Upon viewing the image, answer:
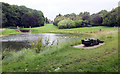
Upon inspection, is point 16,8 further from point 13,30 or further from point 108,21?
point 108,21

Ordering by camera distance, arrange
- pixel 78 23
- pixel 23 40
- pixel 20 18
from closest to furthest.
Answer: pixel 23 40
pixel 78 23
pixel 20 18

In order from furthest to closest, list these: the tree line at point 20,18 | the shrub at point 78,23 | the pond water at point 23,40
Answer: the tree line at point 20,18, the shrub at point 78,23, the pond water at point 23,40

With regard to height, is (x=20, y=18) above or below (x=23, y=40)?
above

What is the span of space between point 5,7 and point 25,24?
9049 mm

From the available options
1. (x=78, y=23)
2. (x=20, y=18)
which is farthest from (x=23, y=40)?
(x=20, y=18)

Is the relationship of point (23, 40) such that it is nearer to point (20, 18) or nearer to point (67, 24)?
point (67, 24)

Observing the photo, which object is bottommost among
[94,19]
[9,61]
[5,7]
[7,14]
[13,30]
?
[9,61]

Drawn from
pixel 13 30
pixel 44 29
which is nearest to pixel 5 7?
pixel 13 30

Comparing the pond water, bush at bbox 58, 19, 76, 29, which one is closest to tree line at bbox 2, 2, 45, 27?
bush at bbox 58, 19, 76, 29

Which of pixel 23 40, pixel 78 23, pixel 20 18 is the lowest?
pixel 23 40

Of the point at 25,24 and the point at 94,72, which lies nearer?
the point at 94,72

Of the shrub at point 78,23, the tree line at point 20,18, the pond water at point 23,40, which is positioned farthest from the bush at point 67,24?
the pond water at point 23,40

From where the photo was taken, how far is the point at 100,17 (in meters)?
25.8

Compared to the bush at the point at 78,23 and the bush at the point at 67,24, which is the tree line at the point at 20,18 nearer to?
the bush at the point at 67,24
